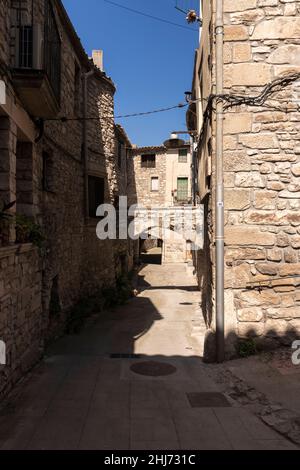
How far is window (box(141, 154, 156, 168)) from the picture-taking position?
2714 centimetres

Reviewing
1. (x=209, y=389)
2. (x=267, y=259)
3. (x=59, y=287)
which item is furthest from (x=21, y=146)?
(x=209, y=389)

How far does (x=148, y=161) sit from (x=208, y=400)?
23509 millimetres

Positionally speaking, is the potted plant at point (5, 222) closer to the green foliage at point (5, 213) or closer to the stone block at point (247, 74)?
the green foliage at point (5, 213)

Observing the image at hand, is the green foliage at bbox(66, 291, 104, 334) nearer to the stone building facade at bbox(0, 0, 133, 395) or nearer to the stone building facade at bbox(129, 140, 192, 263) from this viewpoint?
the stone building facade at bbox(0, 0, 133, 395)

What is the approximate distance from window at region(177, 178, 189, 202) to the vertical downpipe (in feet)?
67.6

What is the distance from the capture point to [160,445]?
3.60 m

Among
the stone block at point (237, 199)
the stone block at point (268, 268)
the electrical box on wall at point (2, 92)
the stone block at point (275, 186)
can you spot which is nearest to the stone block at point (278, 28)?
the stone block at point (275, 186)

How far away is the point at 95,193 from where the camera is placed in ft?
43.4

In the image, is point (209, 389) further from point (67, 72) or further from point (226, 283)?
point (67, 72)

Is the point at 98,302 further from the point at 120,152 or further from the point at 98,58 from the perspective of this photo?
the point at 98,58

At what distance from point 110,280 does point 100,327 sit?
11.6 ft

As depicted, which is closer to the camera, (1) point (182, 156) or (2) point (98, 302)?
(2) point (98, 302)

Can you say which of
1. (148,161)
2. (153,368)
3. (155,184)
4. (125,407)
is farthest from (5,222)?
(148,161)

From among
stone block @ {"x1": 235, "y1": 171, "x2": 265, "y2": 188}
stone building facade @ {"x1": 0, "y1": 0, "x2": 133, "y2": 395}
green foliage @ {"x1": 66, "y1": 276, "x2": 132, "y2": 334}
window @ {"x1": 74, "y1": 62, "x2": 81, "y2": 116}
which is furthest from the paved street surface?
window @ {"x1": 74, "y1": 62, "x2": 81, "y2": 116}
